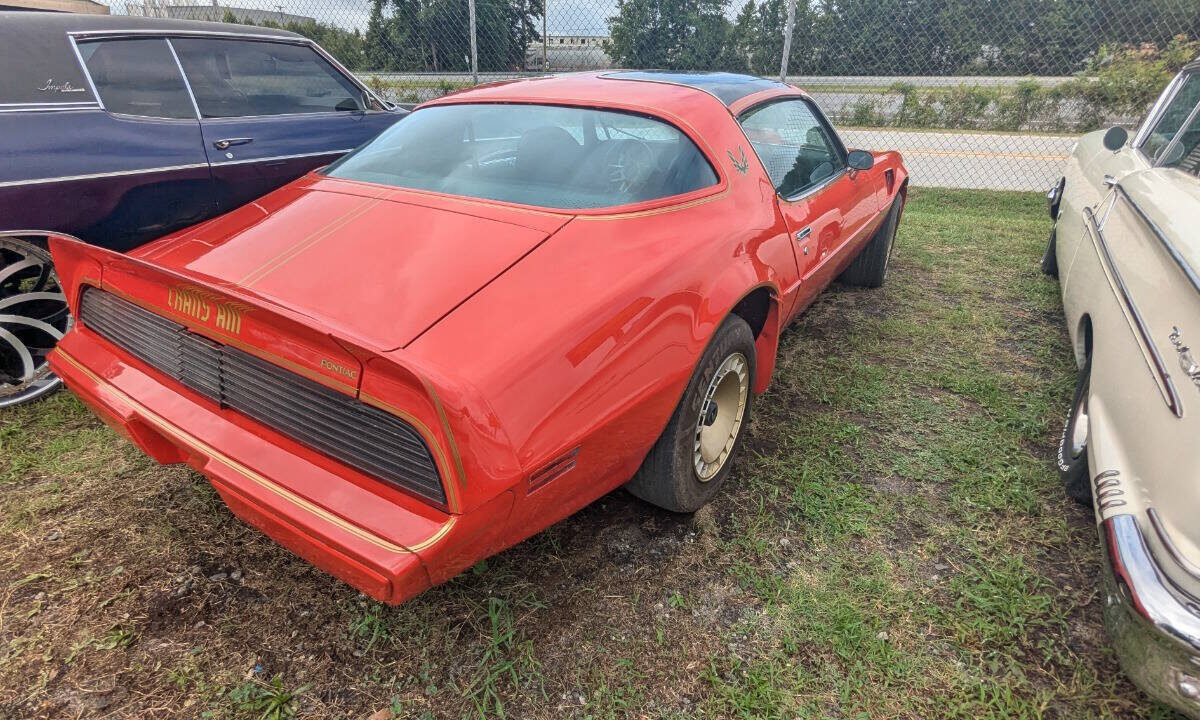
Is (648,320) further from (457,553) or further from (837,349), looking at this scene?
(837,349)

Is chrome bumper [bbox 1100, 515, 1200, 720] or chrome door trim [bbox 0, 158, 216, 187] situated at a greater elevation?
chrome door trim [bbox 0, 158, 216, 187]

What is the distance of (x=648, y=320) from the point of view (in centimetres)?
184

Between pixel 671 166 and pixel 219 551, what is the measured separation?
6.61 ft

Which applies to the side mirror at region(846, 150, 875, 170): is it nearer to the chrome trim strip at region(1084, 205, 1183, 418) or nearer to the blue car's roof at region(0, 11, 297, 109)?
the chrome trim strip at region(1084, 205, 1183, 418)

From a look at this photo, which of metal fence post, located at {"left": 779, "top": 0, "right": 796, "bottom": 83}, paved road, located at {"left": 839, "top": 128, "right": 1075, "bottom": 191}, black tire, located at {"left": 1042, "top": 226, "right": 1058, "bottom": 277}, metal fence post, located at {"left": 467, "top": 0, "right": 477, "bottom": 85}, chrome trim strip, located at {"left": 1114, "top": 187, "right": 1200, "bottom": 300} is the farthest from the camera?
paved road, located at {"left": 839, "top": 128, "right": 1075, "bottom": 191}

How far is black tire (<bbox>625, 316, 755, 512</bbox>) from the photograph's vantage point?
209cm

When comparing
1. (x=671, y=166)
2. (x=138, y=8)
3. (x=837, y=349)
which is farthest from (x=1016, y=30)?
(x=138, y=8)

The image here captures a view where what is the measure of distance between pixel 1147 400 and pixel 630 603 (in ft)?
5.17

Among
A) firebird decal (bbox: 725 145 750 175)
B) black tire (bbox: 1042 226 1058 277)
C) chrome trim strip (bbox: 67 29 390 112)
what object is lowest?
black tire (bbox: 1042 226 1058 277)

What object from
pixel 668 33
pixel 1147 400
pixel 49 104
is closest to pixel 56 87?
pixel 49 104

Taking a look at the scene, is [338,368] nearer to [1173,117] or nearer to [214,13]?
[1173,117]

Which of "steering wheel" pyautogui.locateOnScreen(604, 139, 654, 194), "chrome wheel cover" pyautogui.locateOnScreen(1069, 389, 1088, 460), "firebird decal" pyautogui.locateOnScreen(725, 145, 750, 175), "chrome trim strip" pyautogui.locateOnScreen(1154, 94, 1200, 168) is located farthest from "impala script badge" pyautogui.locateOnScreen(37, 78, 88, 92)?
"chrome trim strip" pyautogui.locateOnScreen(1154, 94, 1200, 168)

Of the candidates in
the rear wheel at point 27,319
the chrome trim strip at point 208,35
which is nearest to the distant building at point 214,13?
the chrome trim strip at point 208,35

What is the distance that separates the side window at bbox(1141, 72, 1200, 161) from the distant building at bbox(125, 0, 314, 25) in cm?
911
